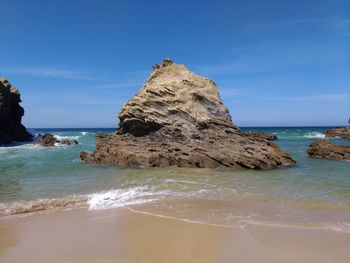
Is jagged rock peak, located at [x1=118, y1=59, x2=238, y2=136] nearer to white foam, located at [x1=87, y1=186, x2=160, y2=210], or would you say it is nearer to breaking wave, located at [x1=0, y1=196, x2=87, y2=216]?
white foam, located at [x1=87, y1=186, x2=160, y2=210]

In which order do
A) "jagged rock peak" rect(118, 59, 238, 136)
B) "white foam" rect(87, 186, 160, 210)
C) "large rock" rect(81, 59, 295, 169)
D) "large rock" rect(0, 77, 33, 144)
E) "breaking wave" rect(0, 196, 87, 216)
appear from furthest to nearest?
1. "large rock" rect(0, 77, 33, 144)
2. "jagged rock peak" rect(118, 59, 238, 136)
3. "large rock" rect(81, 59, 295, 169)
4. "white foam" rect(87, 186, 160, 210)
5. "breaking wave" rect(0, 196, 87, 216)

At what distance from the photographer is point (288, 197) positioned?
40.6 ft

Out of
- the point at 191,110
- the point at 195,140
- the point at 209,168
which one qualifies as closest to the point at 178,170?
the point at 209,168

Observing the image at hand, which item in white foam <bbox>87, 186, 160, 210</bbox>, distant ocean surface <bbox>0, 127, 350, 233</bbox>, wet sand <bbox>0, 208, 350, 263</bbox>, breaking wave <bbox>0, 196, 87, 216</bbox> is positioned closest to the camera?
wet sand <bbox>0, 208, 350, 263</bbox>

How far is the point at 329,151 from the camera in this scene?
2708 cm

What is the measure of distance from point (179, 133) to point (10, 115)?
114 ft

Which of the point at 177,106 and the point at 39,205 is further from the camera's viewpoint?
the point at 177,106

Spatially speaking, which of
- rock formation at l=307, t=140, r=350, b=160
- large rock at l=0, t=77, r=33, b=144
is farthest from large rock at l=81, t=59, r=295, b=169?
large rock at l=0, t=77, r=33, b=144

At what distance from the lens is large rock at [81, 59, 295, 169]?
2114 centimetres

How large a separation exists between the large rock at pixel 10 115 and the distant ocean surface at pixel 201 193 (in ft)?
97.2

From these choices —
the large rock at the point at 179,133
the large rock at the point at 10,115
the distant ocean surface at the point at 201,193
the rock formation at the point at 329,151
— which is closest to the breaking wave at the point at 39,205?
the distant ocean surface at the point at 201,193

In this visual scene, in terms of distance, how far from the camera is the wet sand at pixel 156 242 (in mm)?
6754

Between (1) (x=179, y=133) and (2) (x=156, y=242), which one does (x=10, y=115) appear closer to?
(1) (x=179, y=133)

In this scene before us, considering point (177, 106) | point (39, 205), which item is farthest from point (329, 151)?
point (39, 205)
